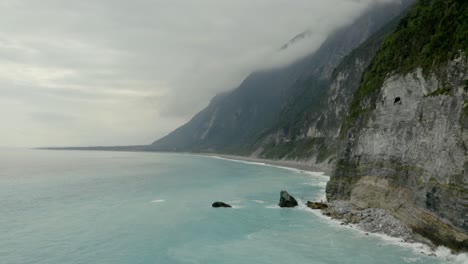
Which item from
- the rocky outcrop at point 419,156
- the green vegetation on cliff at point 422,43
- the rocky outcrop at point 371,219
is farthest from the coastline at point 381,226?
the green vegetation on cliff at point 422,43

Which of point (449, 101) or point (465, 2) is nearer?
point (449, 101)

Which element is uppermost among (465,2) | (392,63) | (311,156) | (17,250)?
(465,2)

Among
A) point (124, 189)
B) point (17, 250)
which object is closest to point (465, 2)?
point (17, 250)

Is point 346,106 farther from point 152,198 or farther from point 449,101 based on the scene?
point 449,101

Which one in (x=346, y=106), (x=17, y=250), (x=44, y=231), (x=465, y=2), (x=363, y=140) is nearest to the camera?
(x=465, y=2)

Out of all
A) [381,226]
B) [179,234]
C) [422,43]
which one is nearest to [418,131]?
[381,226]

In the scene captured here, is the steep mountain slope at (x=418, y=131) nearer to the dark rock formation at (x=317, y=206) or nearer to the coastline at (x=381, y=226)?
the coastline at (x=381, y=226)
